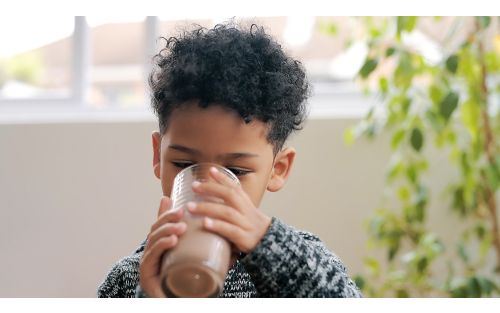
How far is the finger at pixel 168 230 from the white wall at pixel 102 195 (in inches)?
66.4

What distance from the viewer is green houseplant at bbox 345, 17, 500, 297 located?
152 cm

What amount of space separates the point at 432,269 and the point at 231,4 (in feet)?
5.30

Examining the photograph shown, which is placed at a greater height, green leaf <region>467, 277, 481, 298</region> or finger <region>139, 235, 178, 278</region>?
green leaf <region>467, 277, 481, 298</region>

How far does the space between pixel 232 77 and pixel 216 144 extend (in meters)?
0.07

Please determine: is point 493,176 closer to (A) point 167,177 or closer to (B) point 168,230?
(A) point 167,177

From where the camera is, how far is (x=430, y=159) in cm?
218

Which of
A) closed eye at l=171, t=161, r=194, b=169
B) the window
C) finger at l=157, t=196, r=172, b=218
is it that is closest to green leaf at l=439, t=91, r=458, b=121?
closed eye at l=171, t=161, r=194, b=169

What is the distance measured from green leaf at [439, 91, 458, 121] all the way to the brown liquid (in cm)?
104

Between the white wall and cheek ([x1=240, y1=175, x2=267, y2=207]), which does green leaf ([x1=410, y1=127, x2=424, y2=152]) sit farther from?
cheek ([x1=240, y1=175, x2=267, y2=207])

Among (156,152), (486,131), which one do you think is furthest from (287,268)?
(486,131)

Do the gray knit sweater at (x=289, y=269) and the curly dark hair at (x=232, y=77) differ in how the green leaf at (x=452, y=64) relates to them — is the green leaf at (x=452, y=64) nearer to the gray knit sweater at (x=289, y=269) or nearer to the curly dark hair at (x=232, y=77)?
the curly dark hair at (x=232, y=77)
